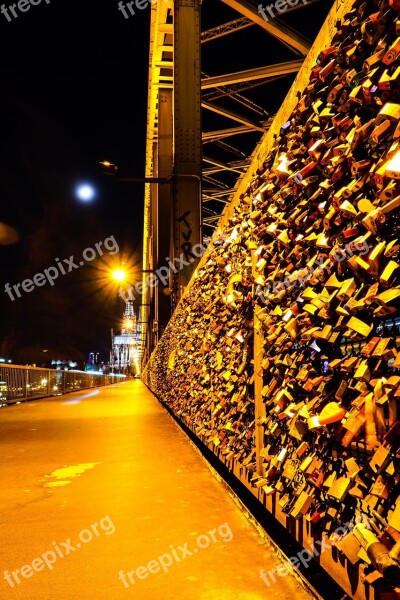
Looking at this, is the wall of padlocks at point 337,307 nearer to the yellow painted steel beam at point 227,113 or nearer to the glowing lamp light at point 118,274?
the glowing lamp light at point 118,274

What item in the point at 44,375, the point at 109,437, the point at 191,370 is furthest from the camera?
the point at 44,375

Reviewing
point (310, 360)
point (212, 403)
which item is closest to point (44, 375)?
point (212, 403)

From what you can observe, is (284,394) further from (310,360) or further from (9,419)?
(9,419)

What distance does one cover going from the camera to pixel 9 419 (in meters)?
9.06

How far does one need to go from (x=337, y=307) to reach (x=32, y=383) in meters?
15.8

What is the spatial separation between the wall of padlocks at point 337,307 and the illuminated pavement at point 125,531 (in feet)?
1.02

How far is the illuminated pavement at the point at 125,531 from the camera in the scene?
2.06 metres

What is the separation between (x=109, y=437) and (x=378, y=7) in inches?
227

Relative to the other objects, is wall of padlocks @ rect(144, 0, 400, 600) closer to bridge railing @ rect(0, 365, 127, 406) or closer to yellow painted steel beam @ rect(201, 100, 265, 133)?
bridge railing @ rect(0, 365, 127, 406)

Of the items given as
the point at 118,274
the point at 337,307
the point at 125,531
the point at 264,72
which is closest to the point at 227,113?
the point at 264,72

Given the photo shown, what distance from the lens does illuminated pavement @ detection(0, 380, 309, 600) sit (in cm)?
206

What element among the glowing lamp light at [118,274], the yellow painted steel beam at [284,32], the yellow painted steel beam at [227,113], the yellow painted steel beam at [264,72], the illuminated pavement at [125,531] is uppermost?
the yellow painted steel beam at [227,113]

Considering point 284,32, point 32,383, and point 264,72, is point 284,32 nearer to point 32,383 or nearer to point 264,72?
point 264,72

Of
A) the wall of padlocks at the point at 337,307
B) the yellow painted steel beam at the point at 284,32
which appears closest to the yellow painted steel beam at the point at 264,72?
the yellow painted steel beam at the point at 284,32
